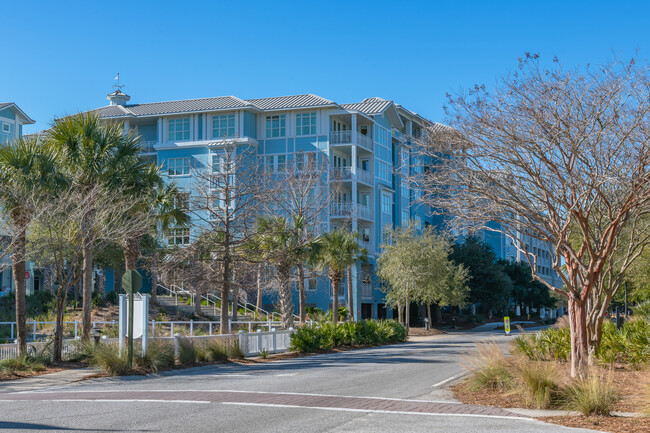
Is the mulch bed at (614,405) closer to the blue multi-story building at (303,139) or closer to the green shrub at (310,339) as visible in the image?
the green shrub at (310,339)

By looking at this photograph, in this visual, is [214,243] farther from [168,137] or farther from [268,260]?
[168,137]

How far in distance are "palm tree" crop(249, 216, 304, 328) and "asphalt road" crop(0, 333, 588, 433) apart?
12.4 meters

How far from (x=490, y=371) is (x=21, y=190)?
13792 mm

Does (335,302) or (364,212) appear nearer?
(335,302)

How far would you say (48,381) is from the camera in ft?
57.5

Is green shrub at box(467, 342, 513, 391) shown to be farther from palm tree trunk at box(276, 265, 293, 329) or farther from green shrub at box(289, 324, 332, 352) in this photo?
palm tree trunk at box(276, 265, 293, 329)

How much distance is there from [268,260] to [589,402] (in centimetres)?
2100

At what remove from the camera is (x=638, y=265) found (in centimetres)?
3225

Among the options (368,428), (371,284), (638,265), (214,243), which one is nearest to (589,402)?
(368,428)

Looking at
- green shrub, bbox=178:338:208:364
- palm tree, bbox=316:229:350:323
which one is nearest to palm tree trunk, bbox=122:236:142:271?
green shrub, bbox=178:338:208:364

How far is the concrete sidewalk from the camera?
643 inches

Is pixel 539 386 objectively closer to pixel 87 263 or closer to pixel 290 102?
pixel 87 263

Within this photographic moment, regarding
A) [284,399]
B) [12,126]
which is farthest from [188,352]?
[12,126]

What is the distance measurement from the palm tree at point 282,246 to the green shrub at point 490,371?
55.8 feet
